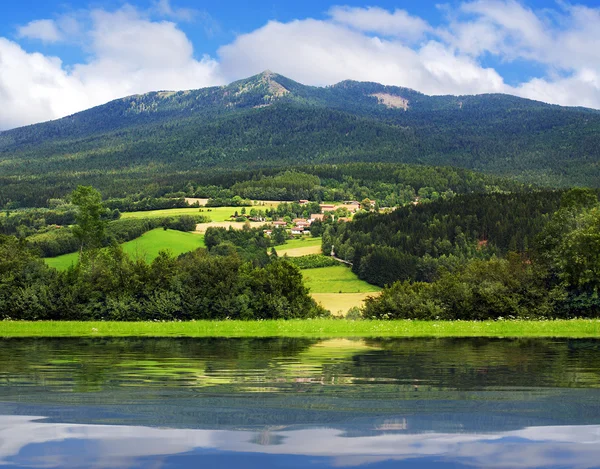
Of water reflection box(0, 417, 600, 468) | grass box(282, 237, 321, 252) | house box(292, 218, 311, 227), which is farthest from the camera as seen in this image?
house box(292, 218, 311, 227)

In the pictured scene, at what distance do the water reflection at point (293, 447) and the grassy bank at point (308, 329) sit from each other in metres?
27.9

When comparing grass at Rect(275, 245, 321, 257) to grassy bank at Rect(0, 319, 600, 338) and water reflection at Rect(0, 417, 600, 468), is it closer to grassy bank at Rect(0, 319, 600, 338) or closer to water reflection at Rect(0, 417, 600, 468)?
grassy bank at Rect(0, 319, 600, 338)

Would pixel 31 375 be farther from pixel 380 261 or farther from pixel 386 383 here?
pixel 380 261

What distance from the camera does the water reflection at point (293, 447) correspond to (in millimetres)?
Result: 7445

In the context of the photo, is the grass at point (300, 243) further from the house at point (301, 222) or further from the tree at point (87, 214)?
the tree at point (87, 214)

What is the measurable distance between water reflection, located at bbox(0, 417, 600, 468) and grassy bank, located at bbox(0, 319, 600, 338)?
27.9 metres

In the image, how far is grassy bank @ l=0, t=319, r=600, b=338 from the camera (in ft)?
121

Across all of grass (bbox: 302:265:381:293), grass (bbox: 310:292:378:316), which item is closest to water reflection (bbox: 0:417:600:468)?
grass (bbox: 310:292:378:316)

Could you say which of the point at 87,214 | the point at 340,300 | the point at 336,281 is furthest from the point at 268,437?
the point at 336,281

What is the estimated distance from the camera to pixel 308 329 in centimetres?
3903

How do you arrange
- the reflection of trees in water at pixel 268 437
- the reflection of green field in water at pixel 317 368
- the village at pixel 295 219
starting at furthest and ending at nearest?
the village at pixel 295 219, the reflection of green field in water at pixel 317 368, the reflection of trees in water at pixel 268 437

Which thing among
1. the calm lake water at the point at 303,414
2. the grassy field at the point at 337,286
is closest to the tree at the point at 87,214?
the grassy field at the point at 337,286

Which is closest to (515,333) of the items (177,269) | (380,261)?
(177,269)

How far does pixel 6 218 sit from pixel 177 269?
147963 mm
